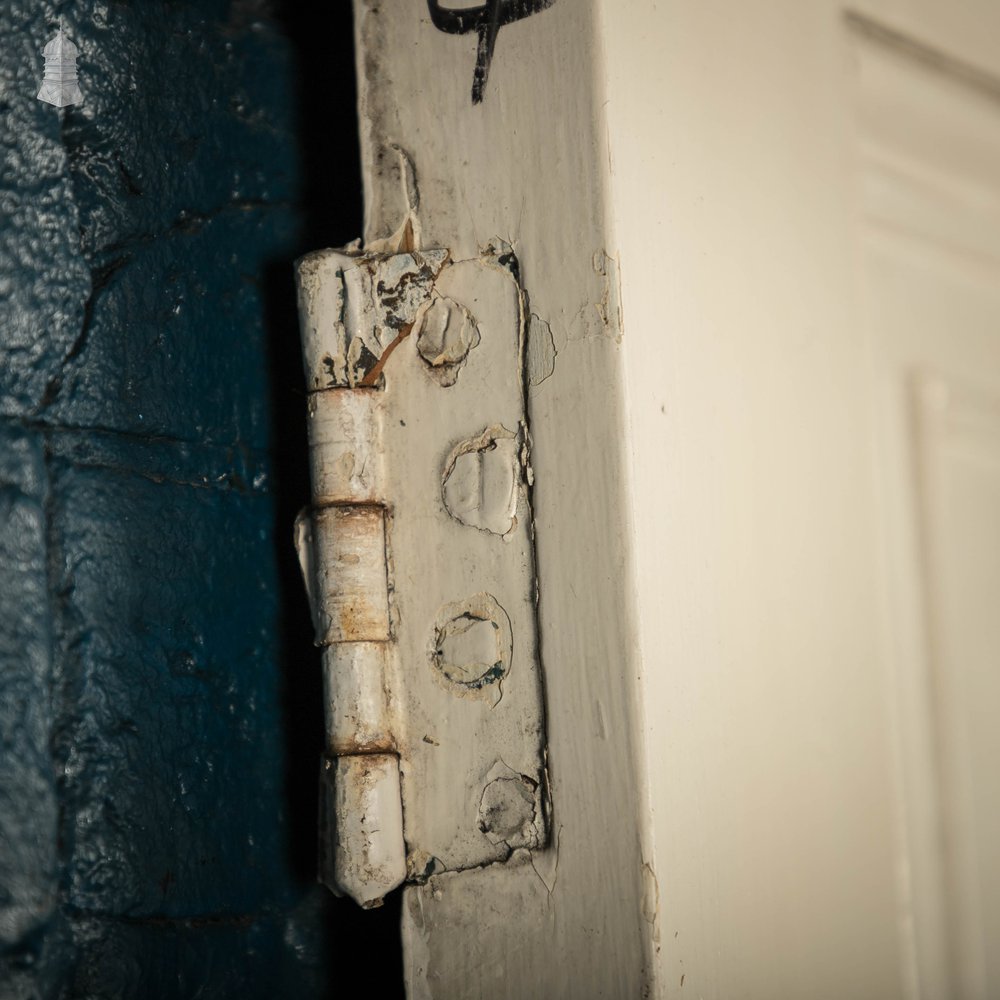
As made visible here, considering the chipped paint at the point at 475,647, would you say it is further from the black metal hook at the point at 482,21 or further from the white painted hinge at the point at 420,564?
the black metal hook at the point at 482,21

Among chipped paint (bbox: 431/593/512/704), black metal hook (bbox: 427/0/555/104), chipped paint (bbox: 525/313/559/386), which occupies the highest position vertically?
black metal hook (bbox: 427/0/555/104)

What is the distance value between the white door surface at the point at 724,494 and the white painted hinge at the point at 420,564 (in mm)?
19

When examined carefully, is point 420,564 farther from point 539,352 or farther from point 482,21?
point 482,21

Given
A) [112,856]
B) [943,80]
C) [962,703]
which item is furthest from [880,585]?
[112,856]

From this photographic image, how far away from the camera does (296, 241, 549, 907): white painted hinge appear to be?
0.62 metres

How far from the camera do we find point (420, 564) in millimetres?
648

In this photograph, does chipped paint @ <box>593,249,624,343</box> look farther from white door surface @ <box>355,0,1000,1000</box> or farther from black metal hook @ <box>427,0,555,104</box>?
black metal hook @ <box>427,0,555,104</box>

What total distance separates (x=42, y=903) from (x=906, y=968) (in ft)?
2.00

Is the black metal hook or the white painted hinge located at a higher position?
the black metal hook

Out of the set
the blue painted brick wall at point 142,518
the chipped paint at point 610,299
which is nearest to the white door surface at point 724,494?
the chipped paint at point 610,299

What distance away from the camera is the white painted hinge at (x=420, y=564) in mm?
622

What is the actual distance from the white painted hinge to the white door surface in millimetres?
19

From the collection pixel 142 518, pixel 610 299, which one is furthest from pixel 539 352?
pixel 142 518

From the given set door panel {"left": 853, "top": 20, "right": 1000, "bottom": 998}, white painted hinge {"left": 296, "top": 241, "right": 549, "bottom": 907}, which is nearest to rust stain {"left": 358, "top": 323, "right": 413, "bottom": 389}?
white painted hinge {"left": 296, "top": 241, "right": 549, "bottom": 907}
